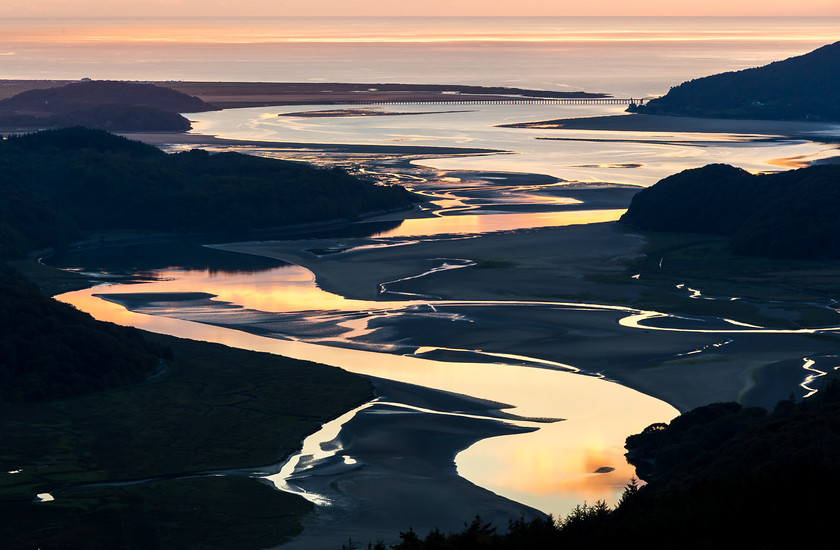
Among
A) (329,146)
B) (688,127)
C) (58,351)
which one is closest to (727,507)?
(58,351)

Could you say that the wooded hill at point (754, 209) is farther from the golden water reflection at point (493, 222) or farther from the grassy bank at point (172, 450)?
the grassy bank at point (172, 450)

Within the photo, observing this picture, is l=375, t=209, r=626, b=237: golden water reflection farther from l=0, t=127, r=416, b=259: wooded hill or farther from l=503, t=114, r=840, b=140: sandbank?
l=503, t=114, r=840, b=140: sandbank

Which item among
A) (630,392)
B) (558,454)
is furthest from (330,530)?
(630,392)

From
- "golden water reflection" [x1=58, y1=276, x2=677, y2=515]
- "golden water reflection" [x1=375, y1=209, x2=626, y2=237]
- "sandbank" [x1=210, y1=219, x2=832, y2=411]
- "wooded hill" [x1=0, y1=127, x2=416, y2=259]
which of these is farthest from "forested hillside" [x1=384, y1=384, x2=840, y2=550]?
"wooded hill" [x1=0, y1=127, x2=416, y2=259]

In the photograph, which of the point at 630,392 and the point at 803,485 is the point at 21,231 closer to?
the point at 630,392

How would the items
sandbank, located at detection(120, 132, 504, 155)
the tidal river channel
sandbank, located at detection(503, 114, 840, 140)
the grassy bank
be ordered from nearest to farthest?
the grassy bank → the tidal river channel → sandbank, located at detection(120, 132, 504, 155) → sandbank, located at detection(503, 114, 840, 140)

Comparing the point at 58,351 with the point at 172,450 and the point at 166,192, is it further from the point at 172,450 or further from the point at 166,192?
the point at 166,192

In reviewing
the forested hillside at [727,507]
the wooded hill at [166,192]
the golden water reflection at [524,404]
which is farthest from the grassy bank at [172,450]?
the wooded hill at [166,192]

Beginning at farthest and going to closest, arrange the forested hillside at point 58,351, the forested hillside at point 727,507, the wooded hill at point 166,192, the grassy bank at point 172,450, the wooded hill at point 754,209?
the wooded hill at point 166,192
the wooded hill at point 754,209
the forested hillside at point 58,351
the grassy bank at point 172,450
the forested hillside at point 727,507
